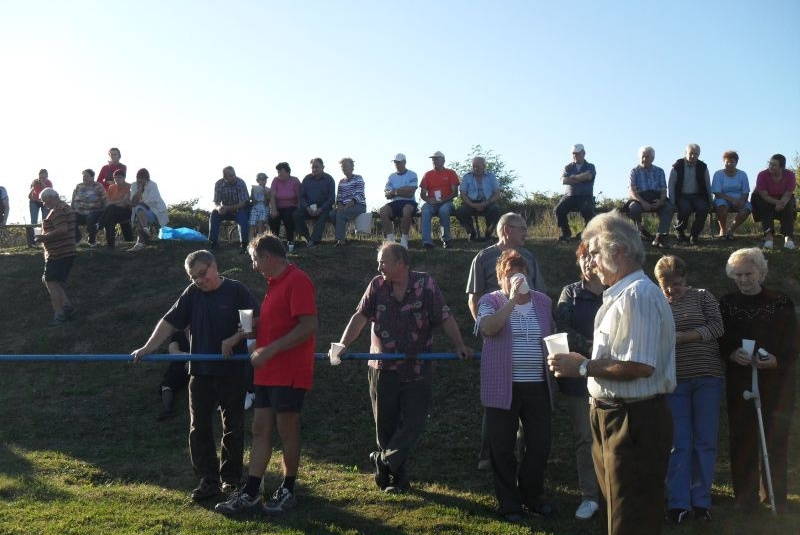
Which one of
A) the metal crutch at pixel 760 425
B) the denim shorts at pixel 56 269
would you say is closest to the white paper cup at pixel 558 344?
the metal crutch at pixel 760 425

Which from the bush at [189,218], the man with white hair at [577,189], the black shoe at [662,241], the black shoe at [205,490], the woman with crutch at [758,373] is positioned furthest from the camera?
the bush at [189,218]

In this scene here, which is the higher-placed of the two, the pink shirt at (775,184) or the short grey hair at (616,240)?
the pink shirt at (775,184)

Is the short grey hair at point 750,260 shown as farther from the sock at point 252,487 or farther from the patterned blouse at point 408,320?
the sock at point 252,487

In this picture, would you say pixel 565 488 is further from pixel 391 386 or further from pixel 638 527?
pixel 638 527

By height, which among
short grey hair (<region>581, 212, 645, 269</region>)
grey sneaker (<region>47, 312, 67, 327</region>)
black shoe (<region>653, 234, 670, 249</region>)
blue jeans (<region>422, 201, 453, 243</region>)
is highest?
blue jeans (<region>422, 201, 453, 243</region>)

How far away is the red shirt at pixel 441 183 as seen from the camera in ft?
47.5

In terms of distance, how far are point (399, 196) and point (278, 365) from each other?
8188 millimetres

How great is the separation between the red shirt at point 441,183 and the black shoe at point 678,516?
8482mm

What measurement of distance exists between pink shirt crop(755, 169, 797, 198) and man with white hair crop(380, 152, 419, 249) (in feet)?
17.1

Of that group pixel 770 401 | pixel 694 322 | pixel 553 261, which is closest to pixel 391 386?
pixel 694 322

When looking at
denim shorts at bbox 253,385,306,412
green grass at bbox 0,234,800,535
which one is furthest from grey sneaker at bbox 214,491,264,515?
denim shorts at bbox 253,385,306,412

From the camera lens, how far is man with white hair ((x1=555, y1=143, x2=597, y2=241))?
46.1 ft

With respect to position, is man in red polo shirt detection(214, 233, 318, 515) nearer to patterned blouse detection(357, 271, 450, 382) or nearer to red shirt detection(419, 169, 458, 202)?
patterned blouse detection(357, 271, 450, 382)

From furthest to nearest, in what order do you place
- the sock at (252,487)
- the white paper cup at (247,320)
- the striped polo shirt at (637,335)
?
1. the white paper cup at (247,320)
2. the sock at (252,487)
3. the striped polo shirt at (637,335)
